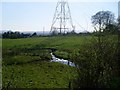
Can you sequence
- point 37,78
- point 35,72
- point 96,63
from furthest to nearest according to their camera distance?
point 35,72
point 37,78
point 96,63

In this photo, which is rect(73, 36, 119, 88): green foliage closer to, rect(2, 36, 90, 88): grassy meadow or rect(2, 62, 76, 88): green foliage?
rect(2, 36, 90, 88): grassy meadow

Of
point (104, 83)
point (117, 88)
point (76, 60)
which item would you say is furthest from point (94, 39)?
point (117, 88)

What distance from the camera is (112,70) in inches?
391

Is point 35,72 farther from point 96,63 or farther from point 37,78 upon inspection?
point 96,63

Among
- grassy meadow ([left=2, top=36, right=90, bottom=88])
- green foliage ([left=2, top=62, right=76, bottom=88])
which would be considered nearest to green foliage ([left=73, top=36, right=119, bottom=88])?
grassy meadow ([left=2, top=36, right=90, bottom=88])

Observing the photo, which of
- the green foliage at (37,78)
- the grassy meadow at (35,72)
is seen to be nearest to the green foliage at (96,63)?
the grassy meadow at (35,72)

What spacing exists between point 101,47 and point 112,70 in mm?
1059

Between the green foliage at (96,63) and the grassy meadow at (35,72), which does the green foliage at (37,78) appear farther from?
the green foliage at (96,63)

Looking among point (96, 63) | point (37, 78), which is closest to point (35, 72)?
point (37, 78)

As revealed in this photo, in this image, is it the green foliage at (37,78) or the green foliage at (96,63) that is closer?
the green foliage at (96,63)

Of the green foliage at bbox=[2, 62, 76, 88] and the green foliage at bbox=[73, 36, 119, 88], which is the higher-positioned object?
the green foliage at bbox=[73, 36, 119, 88]

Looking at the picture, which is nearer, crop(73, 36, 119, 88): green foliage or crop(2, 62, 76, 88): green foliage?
crop(73, 36, 119, 88): green foliage

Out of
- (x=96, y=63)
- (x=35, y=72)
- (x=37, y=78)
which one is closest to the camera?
(x=96, y=63)

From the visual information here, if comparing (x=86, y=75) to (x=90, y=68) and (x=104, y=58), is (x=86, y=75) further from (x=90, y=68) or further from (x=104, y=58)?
(x=104, y=58)
